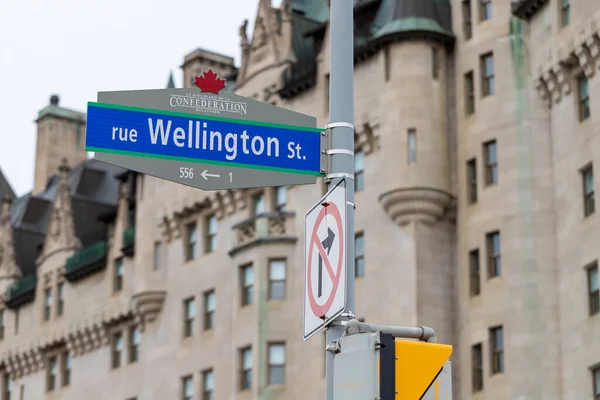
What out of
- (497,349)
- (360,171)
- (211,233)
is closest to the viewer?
(497,349)

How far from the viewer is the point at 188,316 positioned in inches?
2263

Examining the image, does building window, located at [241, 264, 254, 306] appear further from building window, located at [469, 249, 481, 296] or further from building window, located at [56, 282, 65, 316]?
building window, located at [56, 282, 65, 316]

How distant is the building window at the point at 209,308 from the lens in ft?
183

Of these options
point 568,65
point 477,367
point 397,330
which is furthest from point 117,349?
point 397,330

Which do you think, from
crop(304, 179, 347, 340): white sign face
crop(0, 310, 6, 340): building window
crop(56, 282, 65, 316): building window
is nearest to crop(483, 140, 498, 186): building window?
crop(56, 282, 65, 316): building window

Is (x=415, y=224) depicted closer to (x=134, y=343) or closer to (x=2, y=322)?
(x=134, y=343)

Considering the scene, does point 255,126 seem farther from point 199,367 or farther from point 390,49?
point 199,367

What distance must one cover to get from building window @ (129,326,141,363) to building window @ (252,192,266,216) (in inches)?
403

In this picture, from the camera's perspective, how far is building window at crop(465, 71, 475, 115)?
46781 millimetres

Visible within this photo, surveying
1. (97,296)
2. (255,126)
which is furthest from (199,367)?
(255,126)

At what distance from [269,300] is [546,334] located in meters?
12.5

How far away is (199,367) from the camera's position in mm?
55781

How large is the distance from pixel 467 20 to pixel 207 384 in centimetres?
1822

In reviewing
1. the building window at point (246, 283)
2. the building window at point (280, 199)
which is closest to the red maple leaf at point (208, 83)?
the building window at point (246, 283)
